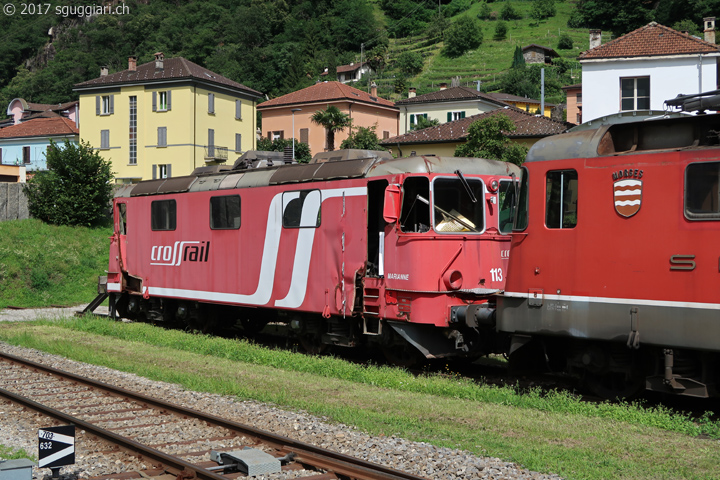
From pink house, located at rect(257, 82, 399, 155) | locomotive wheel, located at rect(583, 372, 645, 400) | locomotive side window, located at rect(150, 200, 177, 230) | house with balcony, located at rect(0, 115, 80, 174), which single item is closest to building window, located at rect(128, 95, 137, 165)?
house with balcony, located at rect(0, 115, 80, 174)

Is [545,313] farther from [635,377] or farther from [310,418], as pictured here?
[310,418]

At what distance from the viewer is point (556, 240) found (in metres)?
9.55

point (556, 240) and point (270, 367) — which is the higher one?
point (556, 240)

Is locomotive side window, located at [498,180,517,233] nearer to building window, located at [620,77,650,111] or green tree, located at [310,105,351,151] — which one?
building window, located at [620,77,650,111]

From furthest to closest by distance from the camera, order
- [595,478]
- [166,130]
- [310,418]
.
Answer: [166,130]
[310,418]
[595,478]

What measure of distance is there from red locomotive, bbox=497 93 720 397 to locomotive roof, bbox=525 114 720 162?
12mm

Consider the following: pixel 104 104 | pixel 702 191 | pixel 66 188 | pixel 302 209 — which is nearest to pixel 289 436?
pixel 702 191

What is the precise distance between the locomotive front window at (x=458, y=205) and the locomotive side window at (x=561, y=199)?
84.1 inches

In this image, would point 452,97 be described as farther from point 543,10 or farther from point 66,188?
point 543,10

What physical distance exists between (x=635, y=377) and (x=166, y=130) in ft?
161

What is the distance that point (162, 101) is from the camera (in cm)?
5441

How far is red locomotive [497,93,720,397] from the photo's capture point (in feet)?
27.3

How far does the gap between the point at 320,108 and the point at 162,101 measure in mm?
18159

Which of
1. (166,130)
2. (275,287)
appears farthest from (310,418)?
(166,130)
